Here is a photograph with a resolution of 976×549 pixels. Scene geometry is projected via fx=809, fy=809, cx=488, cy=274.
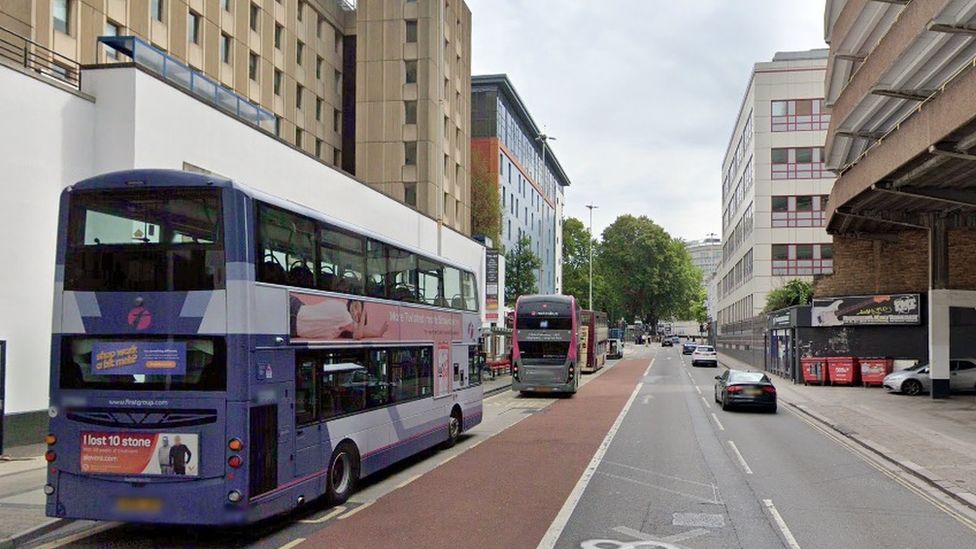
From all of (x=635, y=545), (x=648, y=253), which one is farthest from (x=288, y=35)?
(x=648, y=253)

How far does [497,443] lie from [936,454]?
9046mm

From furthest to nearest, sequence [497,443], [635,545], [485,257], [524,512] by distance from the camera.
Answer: [485,257]
[497,443]
[524,512]
[635,545]

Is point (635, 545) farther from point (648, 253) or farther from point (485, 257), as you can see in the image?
point (648, 253)

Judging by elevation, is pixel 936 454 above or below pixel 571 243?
below

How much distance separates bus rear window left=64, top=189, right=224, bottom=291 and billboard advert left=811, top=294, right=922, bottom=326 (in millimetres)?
34401

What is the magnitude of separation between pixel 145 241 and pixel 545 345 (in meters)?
22.7

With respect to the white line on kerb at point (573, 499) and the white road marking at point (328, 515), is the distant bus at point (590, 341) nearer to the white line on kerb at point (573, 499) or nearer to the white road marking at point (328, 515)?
the white line on kerb at point (573, 499)

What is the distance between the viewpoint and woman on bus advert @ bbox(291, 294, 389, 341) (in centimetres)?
996

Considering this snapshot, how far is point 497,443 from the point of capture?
58.7ft

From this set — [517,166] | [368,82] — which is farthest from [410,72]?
[517,166]

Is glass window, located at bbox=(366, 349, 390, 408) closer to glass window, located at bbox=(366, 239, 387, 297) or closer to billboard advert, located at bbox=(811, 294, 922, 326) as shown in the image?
glass window, located at bbox=(366, 239, 387, 297)

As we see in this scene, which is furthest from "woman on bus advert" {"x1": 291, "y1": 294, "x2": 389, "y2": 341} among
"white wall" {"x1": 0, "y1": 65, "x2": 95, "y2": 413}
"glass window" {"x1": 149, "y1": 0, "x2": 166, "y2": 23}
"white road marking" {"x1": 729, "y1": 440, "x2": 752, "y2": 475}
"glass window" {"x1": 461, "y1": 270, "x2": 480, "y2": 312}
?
"glass window" {"x1": 149, "y1": 0, "x2": 166, "y2": 23}

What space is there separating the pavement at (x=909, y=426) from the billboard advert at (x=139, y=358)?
10.8 metres

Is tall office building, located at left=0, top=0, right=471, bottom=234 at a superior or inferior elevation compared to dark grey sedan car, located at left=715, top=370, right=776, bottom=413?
superior
